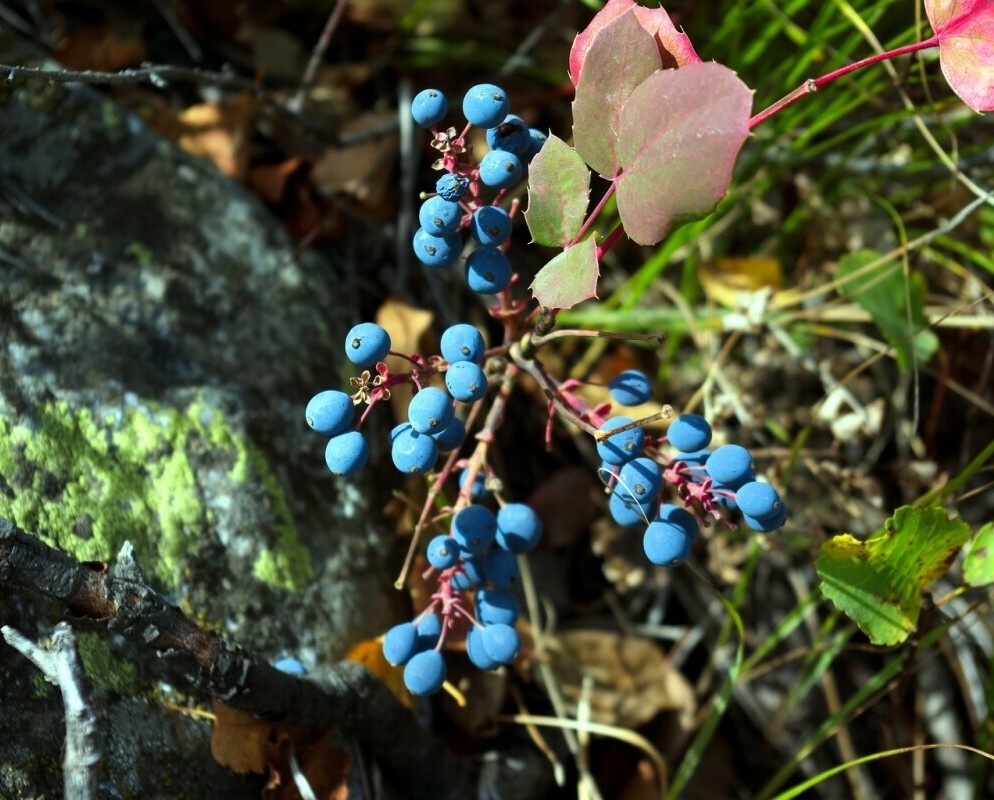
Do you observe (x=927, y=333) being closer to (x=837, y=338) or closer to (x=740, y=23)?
(x=837, y=338)

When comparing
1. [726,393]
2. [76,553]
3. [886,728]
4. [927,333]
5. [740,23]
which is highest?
[740,23]

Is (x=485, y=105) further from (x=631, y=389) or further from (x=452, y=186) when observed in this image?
(x=631, y=389)

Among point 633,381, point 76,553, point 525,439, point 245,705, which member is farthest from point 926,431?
point 76,553

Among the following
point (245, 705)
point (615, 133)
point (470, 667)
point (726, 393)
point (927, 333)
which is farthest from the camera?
point (726, 393)

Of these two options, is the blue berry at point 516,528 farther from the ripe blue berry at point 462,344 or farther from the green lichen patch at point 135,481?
the green lichen patch at point 135,481

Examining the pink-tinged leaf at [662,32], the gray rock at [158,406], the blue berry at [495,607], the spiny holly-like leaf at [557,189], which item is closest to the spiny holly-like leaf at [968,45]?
the pink-tinged leaf at [662,32]

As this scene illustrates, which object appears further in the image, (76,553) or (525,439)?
(525,439)

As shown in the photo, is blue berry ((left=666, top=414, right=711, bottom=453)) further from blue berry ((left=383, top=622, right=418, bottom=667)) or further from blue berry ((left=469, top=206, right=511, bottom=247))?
blue berry ((left=383, top=622, right=418, bottom=667))

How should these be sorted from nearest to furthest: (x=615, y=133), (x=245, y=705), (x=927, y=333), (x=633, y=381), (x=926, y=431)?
(x=615, y=133)
(x=245, y=705)
(x=633, y=381)
(x=927, y=333)
(x=926, y=431)
